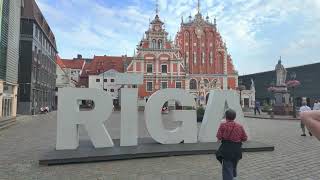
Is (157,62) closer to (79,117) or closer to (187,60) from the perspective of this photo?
(187,60)

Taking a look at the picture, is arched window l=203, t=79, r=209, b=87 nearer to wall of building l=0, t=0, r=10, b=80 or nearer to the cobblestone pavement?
wall of building l=0, t=0, r=10, b=80

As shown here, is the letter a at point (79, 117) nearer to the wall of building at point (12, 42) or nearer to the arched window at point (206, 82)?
the wall of building at point (12, 42)

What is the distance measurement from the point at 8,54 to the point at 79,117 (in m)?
21.1

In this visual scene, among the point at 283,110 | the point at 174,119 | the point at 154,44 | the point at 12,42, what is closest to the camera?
the point at 174,119

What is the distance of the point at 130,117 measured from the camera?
1220 cm

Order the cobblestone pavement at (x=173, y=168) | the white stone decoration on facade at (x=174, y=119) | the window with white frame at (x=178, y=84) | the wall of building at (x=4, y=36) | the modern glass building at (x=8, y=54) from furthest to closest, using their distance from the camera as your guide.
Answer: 1. the window with white frame at (x=178, y=84)
2. the modern glass building at (x=8, y=54)
3. the wall of building at (x=4, y=36)
4. the white stone decoration on facade at (x=174, y=119)
5. the cobblestone pavement at (x=173, y=168)

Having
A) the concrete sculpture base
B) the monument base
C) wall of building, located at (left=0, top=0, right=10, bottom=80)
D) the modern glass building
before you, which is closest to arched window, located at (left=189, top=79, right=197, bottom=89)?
the monument base

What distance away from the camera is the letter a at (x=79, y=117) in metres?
11.4

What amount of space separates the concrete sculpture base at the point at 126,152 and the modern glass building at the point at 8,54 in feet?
61.2

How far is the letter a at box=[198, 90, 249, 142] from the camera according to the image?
501 inches

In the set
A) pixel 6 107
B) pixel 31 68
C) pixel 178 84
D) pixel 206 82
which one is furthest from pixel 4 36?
pixel 206 82

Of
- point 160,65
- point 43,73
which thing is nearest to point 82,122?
point 43,73

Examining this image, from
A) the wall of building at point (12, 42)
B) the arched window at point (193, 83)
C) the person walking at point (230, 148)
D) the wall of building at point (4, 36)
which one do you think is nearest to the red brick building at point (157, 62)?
the arched window at point (193, 83)

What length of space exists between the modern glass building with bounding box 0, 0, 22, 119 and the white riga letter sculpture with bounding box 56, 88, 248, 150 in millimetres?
17813
